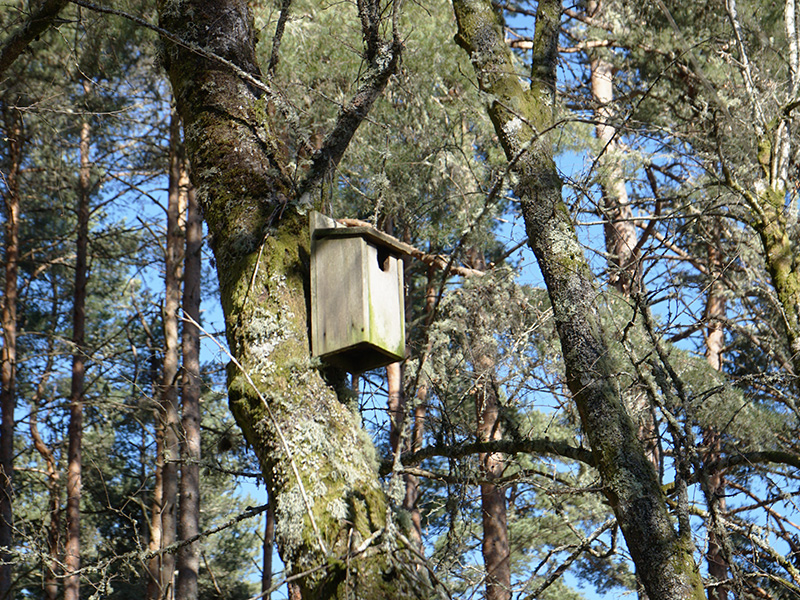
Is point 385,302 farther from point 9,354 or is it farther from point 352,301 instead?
point 9,354

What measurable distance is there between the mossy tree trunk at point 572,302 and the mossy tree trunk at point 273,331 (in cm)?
80

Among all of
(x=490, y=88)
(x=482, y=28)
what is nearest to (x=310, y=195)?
(x=490, y=88)

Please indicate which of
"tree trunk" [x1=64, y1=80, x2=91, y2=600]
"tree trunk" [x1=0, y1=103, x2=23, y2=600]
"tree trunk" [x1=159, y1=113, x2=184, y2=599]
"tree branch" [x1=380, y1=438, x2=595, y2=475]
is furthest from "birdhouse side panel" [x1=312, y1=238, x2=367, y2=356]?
"tree trunk" [x1=0, y1=103, x2=23, y2=600]

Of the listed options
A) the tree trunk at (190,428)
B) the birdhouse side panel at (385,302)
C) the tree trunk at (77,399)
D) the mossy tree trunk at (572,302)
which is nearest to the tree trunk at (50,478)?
the tree trunk at (77,399)

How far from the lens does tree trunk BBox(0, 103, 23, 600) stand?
8312 millimetres

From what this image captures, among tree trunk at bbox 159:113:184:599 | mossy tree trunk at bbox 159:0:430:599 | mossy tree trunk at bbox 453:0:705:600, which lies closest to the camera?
mossy tree trunk at bbox 159:0:430:599

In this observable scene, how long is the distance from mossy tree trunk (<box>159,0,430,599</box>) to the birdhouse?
65 millimetres

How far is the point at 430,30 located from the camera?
294 inches

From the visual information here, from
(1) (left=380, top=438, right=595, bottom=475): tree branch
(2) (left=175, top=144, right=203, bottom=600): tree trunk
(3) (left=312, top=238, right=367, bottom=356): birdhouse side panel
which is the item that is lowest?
(1) (left=380, top=438, right=595, bottom=475): tree branch

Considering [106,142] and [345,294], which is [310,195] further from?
[106,142]

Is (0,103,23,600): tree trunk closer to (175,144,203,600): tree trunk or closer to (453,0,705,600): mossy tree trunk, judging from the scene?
(175,144,203,600): tree trunk

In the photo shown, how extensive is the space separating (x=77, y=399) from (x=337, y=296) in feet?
25.5

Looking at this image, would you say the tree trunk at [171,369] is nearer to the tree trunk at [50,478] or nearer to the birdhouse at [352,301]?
the tree trunk at [50,478]

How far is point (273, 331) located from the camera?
2.18 m
